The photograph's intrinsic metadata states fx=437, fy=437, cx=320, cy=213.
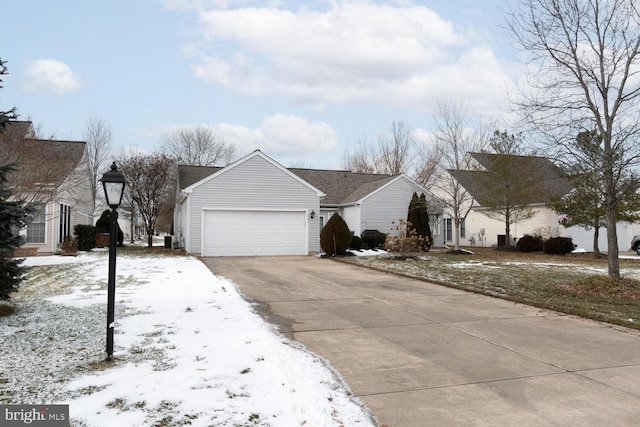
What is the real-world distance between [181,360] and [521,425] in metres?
3.38

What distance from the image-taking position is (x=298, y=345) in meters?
5.54

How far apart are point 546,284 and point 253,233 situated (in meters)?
12.7

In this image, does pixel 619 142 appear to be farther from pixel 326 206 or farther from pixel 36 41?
pixel 326 206

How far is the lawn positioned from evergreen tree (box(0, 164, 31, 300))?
888 cm

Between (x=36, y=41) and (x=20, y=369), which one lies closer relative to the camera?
(x=20, y=369)

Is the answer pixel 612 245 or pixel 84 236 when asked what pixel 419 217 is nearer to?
pixel 612 245

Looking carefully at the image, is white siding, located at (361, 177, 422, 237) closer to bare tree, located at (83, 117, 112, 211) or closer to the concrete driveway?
the concrete driveway

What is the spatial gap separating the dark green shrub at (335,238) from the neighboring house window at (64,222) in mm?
11597

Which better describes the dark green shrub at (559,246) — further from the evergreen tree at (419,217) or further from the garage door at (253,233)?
the garage door at (253,233)

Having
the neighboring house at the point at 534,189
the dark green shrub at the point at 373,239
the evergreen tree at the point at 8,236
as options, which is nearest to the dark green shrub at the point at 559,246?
the neighboring house at the point at 534,189

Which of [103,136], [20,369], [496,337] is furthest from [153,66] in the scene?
[103,136]

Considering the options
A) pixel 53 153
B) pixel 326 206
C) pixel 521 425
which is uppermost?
pixel 53 153

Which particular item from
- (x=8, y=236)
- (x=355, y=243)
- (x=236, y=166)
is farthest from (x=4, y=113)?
(x=355, y=243)

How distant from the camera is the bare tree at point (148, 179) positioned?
2311 cm
